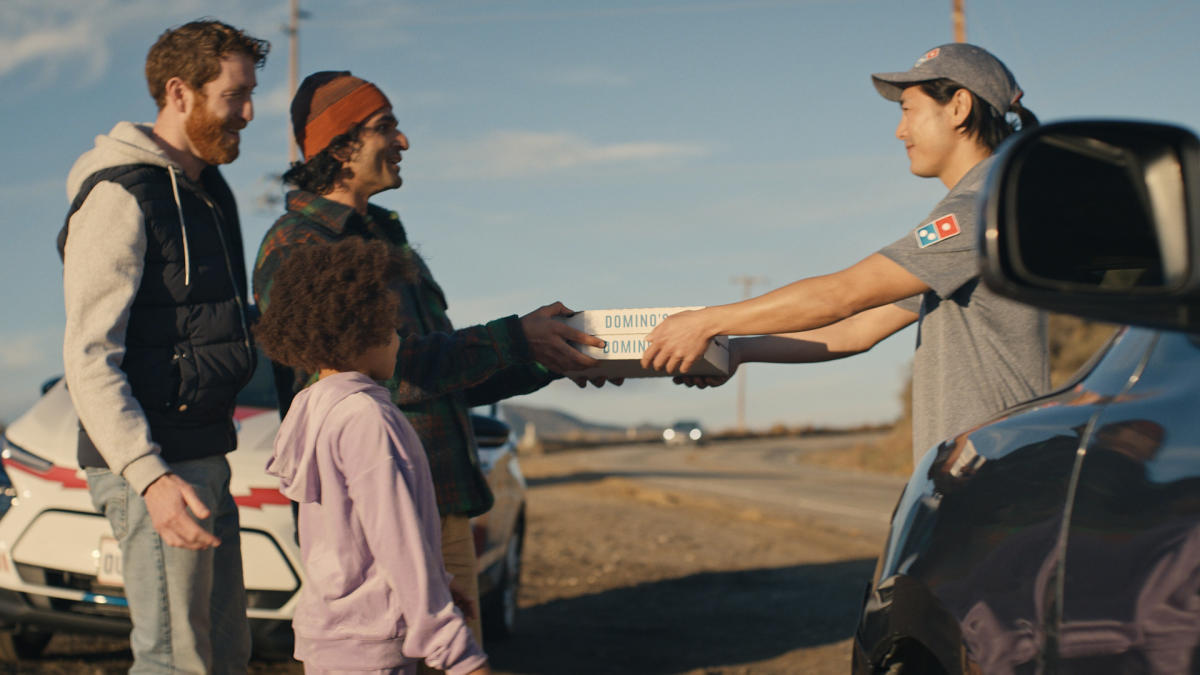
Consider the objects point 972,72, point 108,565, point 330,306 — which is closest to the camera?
point 330,306

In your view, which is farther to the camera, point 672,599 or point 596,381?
point 672,599

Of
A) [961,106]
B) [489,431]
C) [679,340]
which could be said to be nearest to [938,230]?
[961,106]

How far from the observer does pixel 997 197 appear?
153 cm

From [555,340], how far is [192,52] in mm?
1240

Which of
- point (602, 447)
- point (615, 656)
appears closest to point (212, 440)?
point (615, 656)

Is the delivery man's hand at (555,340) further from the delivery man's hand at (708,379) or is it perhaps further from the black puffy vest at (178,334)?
the black puffy vest at (178,334)

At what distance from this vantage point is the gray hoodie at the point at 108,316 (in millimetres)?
2885

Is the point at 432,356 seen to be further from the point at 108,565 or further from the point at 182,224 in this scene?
the point at 108,565

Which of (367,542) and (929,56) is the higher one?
(929,56)

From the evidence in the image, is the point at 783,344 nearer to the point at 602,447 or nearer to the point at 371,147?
the point at 371,147

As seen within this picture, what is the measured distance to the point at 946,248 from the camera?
2861mm

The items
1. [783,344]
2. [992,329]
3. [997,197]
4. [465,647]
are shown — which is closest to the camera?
[997,197]

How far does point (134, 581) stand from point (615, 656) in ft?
12.7

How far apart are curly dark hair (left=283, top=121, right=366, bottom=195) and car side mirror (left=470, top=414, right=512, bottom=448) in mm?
3234
